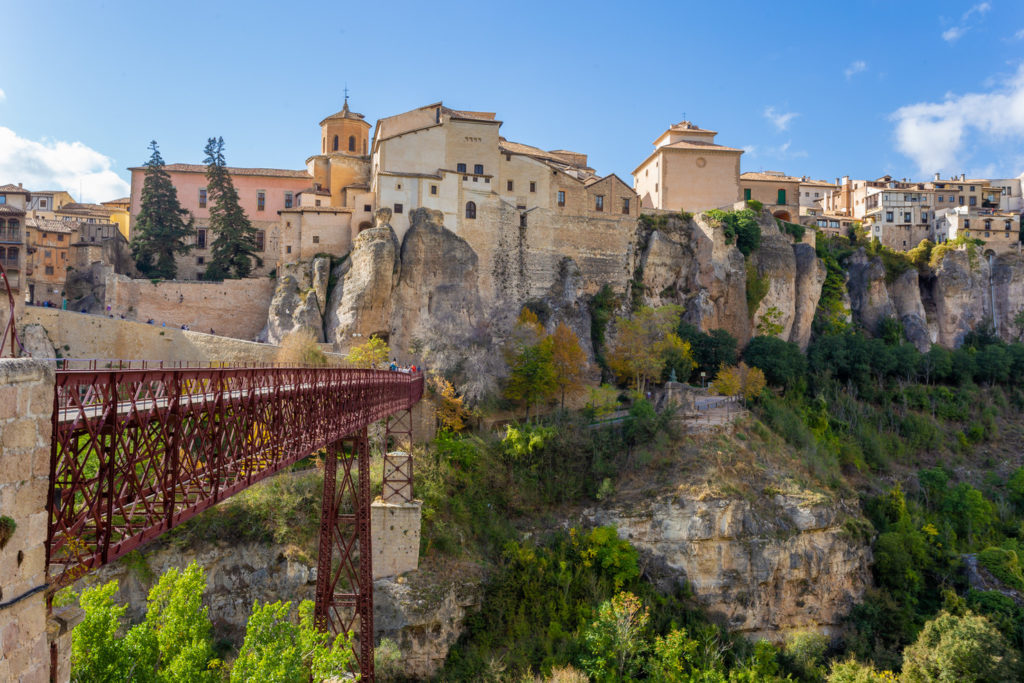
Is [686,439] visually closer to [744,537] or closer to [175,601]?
[744,537]

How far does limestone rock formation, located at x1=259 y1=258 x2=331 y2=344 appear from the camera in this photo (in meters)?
41.4

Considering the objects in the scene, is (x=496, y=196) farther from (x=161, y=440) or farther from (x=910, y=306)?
(x=161, y=440)

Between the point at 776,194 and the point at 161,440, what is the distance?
186ft

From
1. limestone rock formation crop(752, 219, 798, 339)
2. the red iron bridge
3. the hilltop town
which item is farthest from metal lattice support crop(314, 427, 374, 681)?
limestone rock formation crop(752, 219, 798, 339)

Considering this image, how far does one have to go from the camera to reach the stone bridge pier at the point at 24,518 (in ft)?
20.7

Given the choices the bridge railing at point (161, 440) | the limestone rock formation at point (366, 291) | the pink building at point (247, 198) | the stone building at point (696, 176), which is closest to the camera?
the bridge railing at point (161, 440)

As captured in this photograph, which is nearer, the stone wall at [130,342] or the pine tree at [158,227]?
the stone wall at [130,342]

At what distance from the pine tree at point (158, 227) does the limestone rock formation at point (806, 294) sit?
42.0 meters

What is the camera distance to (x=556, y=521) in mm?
33156

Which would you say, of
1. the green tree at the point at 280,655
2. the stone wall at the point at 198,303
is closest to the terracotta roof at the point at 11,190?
the stone wall at the point at 198,303

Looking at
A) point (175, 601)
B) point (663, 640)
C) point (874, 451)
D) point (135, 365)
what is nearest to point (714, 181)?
point (874, 451)

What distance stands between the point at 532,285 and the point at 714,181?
18053 mm

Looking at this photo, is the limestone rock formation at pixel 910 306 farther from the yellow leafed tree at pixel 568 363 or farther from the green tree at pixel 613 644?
the green tree at pixel 613 644

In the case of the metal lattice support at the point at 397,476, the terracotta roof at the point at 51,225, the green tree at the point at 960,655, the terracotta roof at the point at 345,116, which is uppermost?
the terracotta roof at the point at 345,116
